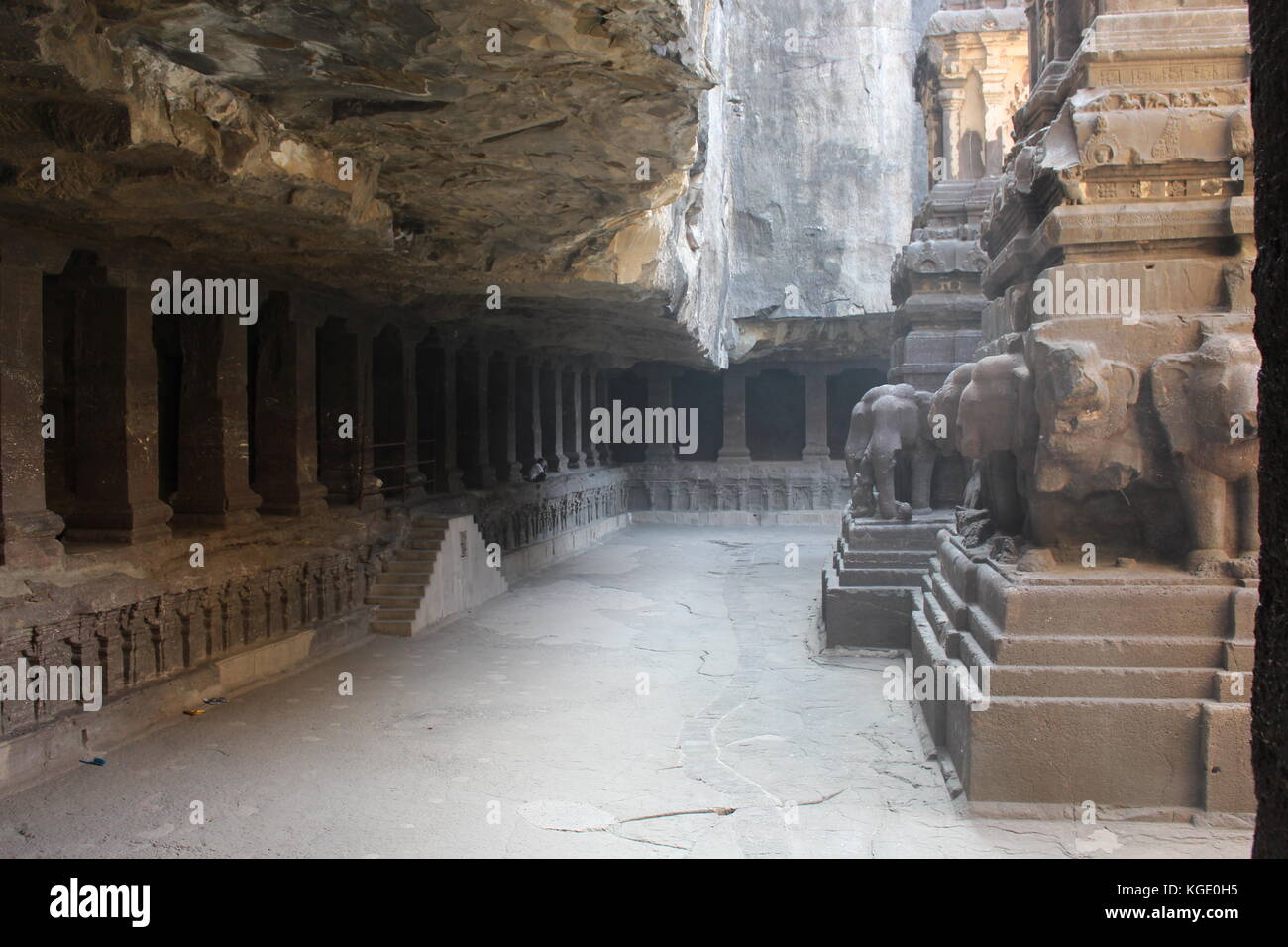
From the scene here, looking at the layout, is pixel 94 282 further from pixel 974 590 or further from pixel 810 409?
pixel 810 409

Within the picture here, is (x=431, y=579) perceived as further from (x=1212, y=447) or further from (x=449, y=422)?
(x=1212, y=447)

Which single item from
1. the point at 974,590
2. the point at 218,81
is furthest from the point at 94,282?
the point at 974,590

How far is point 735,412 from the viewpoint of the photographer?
67.5 feet

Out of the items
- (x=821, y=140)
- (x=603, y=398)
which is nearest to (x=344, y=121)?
(x=603, y=398)

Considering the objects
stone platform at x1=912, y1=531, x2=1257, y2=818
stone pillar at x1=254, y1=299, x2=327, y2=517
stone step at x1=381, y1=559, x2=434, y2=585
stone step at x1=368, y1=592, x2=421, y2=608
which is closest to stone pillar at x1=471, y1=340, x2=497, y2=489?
stone step at x1=381, y1=559, x2=434, y2=585

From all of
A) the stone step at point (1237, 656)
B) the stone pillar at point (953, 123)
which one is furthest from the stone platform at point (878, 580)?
the stone pillar at point (953, 123)

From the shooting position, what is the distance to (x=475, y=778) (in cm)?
527

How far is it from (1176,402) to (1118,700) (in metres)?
1.50

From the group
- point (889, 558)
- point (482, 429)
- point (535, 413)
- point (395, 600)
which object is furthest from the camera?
point (535, 413)

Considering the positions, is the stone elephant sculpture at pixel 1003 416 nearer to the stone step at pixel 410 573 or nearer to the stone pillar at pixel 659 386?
the stone step at pixel 410 573

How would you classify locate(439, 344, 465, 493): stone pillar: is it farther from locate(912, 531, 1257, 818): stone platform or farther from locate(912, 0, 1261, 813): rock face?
locate(912, 531, 1257, 818): stone platform

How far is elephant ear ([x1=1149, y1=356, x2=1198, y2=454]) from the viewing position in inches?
185

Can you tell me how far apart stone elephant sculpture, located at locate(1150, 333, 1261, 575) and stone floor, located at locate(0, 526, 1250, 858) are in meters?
1.39

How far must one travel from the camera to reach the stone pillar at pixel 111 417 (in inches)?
265
